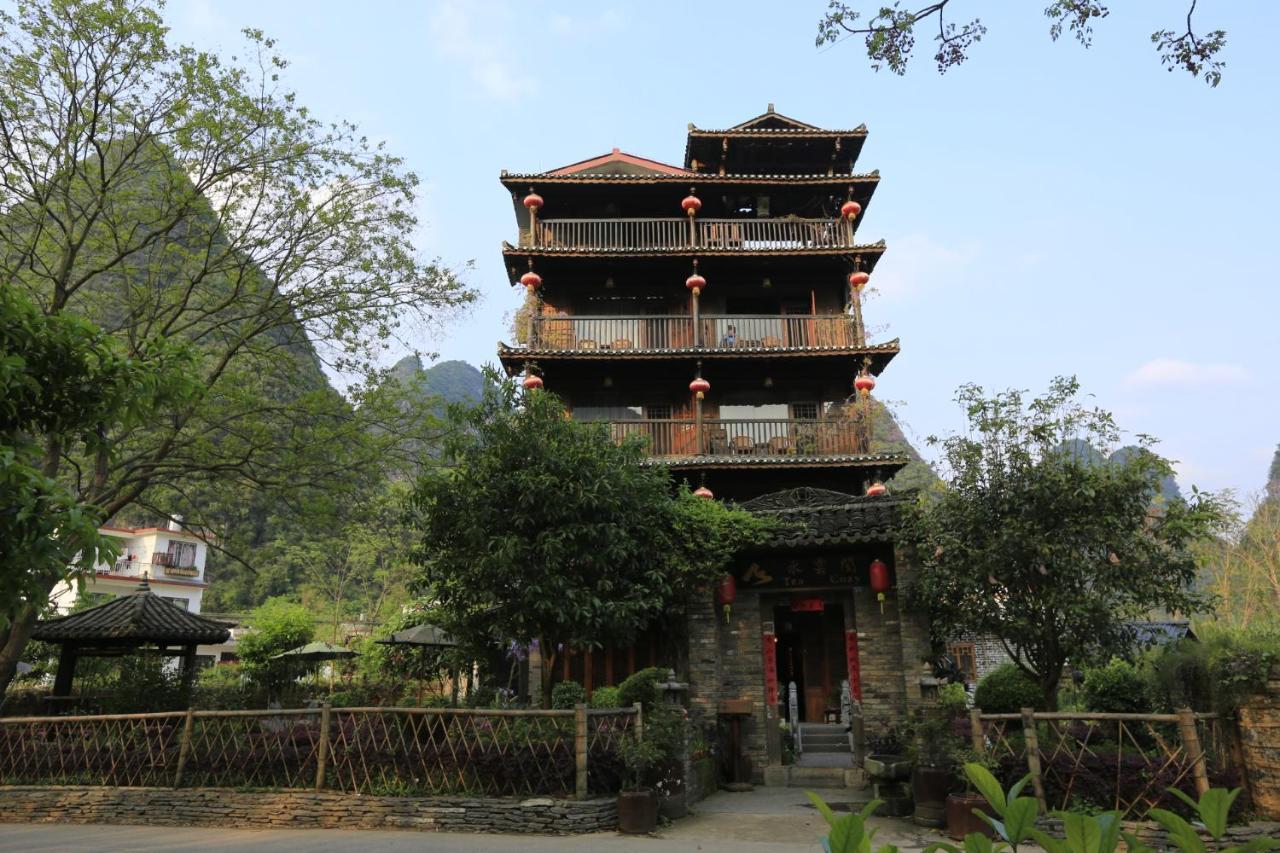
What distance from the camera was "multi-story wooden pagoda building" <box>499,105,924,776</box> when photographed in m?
15.3

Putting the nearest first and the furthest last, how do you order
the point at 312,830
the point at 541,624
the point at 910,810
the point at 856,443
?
the point at 312,830, the point at 910,810, the point at 541,624, the point at 856,443

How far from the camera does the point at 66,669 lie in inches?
495

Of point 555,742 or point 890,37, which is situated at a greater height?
point 890,37

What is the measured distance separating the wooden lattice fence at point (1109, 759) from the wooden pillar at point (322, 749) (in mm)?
6740

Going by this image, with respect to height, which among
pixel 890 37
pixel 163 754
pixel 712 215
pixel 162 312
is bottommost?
pixel 163 754

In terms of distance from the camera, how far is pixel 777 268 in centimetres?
1702

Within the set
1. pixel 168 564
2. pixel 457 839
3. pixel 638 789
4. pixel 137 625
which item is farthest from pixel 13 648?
pixel 168 564

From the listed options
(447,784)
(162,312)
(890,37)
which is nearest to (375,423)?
(162,312)

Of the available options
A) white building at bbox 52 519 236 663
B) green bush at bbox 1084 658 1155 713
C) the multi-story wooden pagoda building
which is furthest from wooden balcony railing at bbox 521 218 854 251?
white building at bbox 52 519 236 663

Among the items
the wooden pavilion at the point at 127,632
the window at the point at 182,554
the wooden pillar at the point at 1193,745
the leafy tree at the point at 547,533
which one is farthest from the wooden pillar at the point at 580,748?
the window at the point at 182,554

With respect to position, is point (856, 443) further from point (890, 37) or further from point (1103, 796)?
point (890, 37)

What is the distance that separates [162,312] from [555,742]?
883 cm

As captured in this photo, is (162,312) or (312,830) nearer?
(312,830)

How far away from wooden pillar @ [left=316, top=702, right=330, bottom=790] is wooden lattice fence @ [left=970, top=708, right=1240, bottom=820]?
674cm
